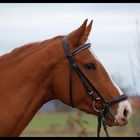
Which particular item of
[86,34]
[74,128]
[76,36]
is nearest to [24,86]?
[76,36]

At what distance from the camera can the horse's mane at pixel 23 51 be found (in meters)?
5.41

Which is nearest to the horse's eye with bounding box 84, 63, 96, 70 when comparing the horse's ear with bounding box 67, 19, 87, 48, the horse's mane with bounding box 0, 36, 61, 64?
the horse's ear with bounding box 67, 19, 87, 48

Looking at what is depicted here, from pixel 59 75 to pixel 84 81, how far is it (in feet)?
0.88

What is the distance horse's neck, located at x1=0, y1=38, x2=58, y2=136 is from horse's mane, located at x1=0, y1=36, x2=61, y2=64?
1cm

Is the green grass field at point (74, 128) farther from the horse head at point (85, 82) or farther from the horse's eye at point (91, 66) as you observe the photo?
the horse's eye at point (91, 66)

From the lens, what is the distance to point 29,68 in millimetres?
5375

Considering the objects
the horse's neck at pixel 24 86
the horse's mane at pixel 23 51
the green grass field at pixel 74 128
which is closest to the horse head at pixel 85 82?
the horse's neck at pixel 24 86

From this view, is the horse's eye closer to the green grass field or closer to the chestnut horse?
the chestnut horse

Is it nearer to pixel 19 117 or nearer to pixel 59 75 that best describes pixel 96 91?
pixel 59 75

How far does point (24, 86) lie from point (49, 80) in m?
0.27

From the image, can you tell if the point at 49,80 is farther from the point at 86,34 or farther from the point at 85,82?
the point at 86,34

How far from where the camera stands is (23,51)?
553 cm

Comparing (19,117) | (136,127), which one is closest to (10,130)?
(19,117)

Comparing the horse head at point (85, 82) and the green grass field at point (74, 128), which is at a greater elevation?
the horse head at point (85, 82)
